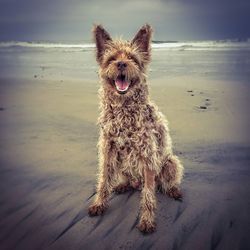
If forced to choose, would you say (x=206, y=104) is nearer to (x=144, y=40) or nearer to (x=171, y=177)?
(x=171, y=177)

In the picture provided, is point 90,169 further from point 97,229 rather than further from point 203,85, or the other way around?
point 203,85

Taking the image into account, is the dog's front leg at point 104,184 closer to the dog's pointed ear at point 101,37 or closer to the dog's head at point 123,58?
the dog's head at point 123,58

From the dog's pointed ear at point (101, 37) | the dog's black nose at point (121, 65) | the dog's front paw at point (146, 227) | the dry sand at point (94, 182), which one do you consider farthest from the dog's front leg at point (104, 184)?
the dog's pointed ear at point (101, 37)

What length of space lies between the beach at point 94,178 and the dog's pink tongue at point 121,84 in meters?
1.48

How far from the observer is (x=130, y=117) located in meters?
4.02

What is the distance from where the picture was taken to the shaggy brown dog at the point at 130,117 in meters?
3.93

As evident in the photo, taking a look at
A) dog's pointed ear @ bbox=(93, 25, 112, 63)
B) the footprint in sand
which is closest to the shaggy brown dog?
dog's pointed ear @ bbox=(93, 25, 112, 63)

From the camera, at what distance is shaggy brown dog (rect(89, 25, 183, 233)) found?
3932mm

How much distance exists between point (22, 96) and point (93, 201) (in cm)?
630

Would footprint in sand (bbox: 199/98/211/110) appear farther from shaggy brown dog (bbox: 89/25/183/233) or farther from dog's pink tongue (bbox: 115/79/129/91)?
dog's pink tongue (bbox: 115/79/129/91)

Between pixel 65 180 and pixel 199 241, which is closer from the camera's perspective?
pixel 199 241

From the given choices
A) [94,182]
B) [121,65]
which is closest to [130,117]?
[121,65]

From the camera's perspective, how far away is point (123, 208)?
14.5 ft

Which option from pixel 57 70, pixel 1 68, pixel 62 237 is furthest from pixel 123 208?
pixel 1 68
